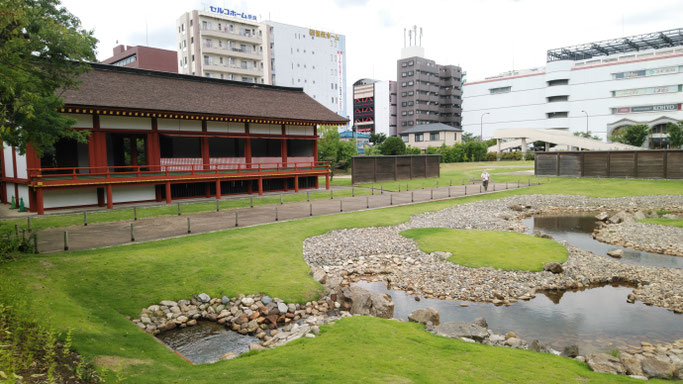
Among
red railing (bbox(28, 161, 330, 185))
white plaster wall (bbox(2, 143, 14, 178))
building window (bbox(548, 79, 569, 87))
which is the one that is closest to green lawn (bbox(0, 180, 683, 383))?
red railing (bbox(28, 161, 330, 185))

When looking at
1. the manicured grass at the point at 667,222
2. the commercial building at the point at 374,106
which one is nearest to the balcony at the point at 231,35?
the commercial building at the point at 374,106

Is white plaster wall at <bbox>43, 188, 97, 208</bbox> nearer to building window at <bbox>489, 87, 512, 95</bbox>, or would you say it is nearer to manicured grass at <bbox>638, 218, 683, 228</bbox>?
manicured grass at <bbox>638, 218, 683, 228</bbox>

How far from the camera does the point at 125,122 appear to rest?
27312mm

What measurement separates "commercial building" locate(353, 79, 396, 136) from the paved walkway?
9666 cm

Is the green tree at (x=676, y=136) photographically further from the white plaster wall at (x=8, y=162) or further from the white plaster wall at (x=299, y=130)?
the white plaster wall at (x=8, y=162)

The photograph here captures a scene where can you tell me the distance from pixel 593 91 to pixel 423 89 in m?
43.4

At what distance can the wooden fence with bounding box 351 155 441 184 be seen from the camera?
137ft

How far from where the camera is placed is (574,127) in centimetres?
10069

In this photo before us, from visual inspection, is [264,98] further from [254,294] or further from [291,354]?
[291,354]

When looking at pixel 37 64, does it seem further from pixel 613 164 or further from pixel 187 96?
pixel 613 164

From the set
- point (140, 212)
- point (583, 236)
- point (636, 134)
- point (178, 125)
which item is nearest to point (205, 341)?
point (140, 212)

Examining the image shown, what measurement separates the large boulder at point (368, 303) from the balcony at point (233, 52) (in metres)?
71.2

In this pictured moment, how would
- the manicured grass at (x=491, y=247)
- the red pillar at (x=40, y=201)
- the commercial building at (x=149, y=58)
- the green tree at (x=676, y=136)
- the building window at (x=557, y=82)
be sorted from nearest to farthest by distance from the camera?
1. the manicured grass at (x=491, y=247)
2. the red pillar at (x=40, y=201)
3. the green tree at (x=676, y=136)
4. the commercial building at (x=149, y=58)
5. the building window at (x=557, y=82)

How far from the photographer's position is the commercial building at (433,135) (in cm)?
8494
